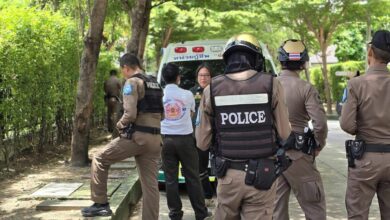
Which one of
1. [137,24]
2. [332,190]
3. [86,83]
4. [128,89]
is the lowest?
[332,190]

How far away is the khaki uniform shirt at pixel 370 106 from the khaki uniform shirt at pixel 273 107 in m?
0.88

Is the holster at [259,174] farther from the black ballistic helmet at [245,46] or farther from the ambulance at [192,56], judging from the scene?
the ambulance at [192,56]

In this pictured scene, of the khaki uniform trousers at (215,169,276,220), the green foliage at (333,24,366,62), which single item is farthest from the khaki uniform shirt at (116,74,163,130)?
the green foliage at (333,24,366,62)

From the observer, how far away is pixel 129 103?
516cm

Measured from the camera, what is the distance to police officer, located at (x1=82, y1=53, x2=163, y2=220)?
17.2 ft

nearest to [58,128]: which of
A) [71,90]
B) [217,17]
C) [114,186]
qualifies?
[71,90]

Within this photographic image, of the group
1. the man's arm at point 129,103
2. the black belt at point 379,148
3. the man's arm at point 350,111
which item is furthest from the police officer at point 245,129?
the man's arm at point 129,103

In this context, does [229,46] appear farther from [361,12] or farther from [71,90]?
[361,12]

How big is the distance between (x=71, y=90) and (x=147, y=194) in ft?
21.3

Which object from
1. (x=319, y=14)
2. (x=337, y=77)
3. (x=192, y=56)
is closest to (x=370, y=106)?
(x=192, y=56)

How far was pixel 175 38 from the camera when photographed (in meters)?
26.9

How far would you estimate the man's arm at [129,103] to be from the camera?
5.16 metres

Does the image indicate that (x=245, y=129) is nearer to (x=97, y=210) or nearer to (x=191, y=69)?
(x=97, y=210)

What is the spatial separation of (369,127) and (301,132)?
22.6 inches
